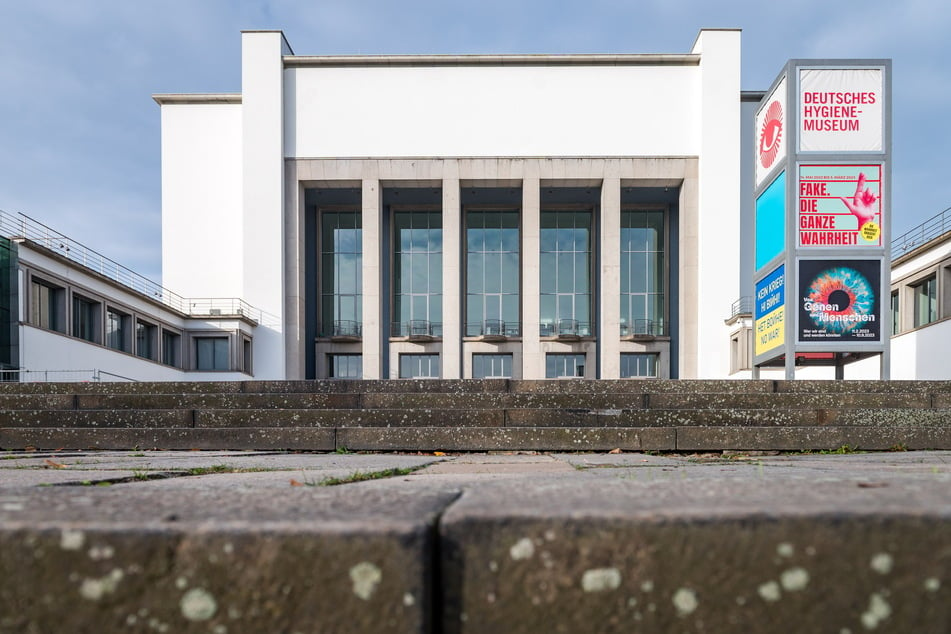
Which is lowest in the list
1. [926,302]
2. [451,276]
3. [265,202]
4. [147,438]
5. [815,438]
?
[147,438]

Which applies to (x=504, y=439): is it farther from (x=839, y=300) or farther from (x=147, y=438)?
(x=839, y=300)

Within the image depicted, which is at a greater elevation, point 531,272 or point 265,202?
point 265,202

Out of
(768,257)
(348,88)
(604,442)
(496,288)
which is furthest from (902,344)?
(348,88)

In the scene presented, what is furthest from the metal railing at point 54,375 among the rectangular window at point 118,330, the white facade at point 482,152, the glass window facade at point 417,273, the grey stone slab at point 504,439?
the grey stone slab at point 504,439

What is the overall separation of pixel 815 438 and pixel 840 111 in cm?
1144

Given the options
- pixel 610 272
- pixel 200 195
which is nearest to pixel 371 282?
pixel 200 195

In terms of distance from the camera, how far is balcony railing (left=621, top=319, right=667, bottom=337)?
38.7 m

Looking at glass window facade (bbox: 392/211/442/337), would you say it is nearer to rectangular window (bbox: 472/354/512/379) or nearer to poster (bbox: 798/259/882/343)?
rectangular window (bbox: 472/354/512/379)

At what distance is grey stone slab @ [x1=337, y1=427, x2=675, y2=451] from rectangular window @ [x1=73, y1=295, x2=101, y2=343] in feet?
78.6

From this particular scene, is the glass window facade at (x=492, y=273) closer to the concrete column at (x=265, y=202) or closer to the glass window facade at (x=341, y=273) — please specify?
the glass window facade at (x=341, y=273)

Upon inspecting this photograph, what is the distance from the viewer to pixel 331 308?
39781 mm

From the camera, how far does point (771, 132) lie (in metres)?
17.3

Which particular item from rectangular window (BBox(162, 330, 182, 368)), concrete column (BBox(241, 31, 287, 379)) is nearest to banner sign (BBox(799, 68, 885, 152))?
concrete column (BBox(241, 31, 287, 379))

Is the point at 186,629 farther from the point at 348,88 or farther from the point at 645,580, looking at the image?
the point at 348,88
